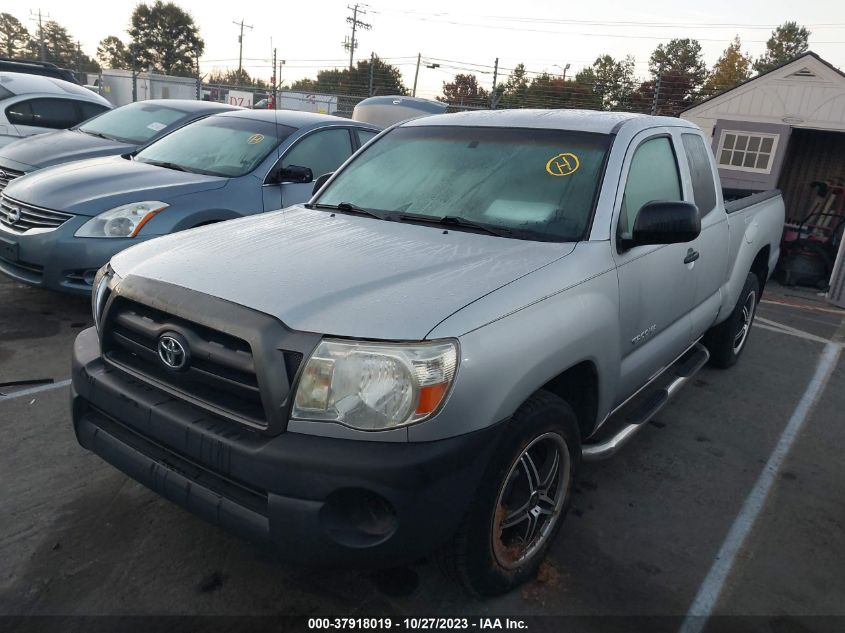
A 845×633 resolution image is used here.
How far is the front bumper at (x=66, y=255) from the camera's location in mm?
4664

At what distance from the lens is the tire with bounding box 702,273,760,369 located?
4.93m

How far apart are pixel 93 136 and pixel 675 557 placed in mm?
7253

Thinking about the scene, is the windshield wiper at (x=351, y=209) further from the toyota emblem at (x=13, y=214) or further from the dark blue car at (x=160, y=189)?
the toyota emblem at (x=13, y=214)

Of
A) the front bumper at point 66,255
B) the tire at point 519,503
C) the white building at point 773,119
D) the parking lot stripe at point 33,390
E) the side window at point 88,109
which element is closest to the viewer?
the tire at point 519,503

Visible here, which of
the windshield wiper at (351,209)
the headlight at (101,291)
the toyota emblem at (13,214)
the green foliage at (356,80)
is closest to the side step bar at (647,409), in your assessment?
the windshield wiper at (351,209)

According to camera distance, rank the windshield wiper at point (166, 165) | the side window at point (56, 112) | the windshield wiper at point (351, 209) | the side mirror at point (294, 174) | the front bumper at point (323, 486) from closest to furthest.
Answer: the front bumper at point (323, 486)
the windshield wiper at point (351, 209)
the side mirror at point (294, 174)
the windshield wiper at point (166, 165)
the side window at point (56, 112)

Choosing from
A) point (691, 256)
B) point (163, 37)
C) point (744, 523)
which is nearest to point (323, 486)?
point (744, 523)

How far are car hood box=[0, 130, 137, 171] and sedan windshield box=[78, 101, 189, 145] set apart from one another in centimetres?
21

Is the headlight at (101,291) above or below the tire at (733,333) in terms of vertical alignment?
above

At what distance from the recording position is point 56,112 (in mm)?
9289

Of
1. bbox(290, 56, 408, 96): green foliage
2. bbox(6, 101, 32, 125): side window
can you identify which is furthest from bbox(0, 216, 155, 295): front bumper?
bbox(290, 56, 408, 96): green foliage

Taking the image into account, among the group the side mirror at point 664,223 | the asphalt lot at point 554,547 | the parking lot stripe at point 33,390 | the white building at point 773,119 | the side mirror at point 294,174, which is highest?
the white building at point 773,119

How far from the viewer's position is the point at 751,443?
13.1 ft

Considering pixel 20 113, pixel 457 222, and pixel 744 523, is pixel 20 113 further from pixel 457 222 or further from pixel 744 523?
pixel 744 523
